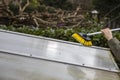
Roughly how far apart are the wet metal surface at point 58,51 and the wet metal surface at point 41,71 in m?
0.14

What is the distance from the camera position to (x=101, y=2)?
35.2 ft

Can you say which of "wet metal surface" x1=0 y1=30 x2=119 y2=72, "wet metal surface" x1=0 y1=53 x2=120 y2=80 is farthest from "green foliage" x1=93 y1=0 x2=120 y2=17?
"wet metal surface" x1=0 y1=53 x2=120 y2=80

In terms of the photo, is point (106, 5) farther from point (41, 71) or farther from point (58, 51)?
point (41, 71)

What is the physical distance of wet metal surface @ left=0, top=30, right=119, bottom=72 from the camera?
3249 millimetres

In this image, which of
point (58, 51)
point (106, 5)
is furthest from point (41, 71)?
point (106, 5)

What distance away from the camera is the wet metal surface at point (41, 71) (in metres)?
2.71

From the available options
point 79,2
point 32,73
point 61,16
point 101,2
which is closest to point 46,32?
point 61,16

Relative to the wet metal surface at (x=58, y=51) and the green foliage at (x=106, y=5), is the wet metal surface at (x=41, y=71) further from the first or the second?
the green foliage at (x=106, y=5)

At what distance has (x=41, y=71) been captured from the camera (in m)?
2.83

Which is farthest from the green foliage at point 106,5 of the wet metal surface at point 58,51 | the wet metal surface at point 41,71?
the wet metal surface at point 41,71

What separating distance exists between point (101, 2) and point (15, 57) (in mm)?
8115

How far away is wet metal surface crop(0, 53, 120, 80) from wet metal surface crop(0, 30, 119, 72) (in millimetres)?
140

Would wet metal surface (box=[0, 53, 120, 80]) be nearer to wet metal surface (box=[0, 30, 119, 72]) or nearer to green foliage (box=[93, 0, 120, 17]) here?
wet metal surface (box=[0, 30, 119, 72])

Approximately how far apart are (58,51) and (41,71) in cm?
98
